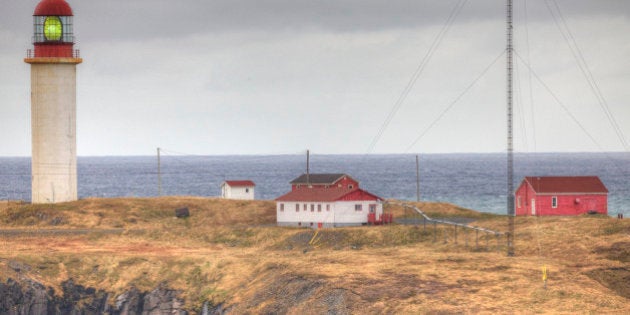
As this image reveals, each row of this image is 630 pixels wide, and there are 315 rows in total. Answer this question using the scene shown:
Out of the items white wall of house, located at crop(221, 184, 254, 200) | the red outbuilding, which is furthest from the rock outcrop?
white wall of house, located at crop(221, 184, 254, 200)

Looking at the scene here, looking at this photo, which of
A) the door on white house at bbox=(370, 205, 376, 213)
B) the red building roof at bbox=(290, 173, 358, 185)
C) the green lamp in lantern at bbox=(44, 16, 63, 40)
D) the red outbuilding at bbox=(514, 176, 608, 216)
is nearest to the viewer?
the door on white house at bbox=(370, 205, 376, 213)

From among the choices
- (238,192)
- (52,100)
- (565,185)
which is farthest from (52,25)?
→ (565,185)

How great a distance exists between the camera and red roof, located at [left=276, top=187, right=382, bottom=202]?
90938mm

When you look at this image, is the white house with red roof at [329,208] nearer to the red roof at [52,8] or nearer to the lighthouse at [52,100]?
the lighthouse at [52,100]

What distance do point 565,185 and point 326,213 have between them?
77.3 ft

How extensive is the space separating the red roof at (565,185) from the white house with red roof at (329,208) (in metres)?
15.7

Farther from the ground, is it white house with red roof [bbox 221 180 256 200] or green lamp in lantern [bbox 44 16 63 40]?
green lamp in lantern [bbox 44 16 63 40]

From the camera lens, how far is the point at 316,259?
73500 millimetres

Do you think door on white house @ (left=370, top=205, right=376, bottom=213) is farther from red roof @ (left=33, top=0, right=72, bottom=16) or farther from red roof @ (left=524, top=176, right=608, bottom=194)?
red roof @ (left=33, top=0, right=72, bottom=16)

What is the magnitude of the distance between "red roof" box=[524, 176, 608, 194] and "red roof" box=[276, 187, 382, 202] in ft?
52.2

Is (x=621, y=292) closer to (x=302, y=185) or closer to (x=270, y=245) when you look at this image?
(x=270, y=245)

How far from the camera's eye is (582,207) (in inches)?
3831

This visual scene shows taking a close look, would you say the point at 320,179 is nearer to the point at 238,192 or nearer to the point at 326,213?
the point at 238,192

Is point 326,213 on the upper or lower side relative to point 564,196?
lower
